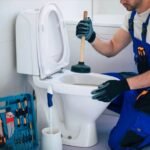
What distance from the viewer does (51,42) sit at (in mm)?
1891

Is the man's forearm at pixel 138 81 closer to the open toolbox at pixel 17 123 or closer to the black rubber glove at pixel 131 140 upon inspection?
the black rubber glove at pixel 131 140

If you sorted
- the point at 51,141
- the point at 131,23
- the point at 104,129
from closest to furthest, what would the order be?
the point at 51,141 < the point at 131,23 < the point at 104,129

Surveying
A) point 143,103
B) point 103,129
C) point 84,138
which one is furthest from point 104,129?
point 143,103

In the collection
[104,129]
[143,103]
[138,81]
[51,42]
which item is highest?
[51,42]

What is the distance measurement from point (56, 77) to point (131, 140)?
1.71ft

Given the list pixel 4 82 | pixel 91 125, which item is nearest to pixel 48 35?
pixel 4 82

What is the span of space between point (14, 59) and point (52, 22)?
302 millimetres

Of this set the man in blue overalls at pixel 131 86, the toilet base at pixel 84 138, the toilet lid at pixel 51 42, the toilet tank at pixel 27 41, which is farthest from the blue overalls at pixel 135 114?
the toilet tank at pixel 27 41

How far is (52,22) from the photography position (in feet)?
6.24

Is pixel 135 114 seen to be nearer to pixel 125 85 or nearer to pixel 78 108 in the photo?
pixel 125 85

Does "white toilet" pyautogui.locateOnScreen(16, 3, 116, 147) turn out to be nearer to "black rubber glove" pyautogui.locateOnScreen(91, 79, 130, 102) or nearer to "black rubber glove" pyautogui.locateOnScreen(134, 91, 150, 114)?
"black rubber glove" pyautogui.locateOnScreen(91, 79, 130, 102)

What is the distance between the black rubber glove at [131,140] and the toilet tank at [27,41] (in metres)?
0.57

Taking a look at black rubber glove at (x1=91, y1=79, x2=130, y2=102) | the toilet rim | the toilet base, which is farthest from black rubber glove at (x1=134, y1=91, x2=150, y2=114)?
the toilet base

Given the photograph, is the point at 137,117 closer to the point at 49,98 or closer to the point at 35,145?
the point at 49,98
